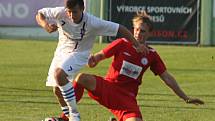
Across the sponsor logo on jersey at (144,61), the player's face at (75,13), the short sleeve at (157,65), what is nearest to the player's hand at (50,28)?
the player's face at (75,13)

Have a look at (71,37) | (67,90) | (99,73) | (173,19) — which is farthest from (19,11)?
(67,90)

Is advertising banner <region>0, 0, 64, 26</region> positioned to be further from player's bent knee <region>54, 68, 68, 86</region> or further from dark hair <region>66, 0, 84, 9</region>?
dark hair <region>66, 0, 84, 9</region>

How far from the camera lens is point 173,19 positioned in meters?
25.6

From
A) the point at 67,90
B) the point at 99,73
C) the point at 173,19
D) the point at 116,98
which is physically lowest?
the point at 173,19

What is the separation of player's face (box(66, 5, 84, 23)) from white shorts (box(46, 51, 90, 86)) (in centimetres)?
46

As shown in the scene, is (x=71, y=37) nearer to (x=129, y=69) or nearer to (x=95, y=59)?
(x=95, y=59)

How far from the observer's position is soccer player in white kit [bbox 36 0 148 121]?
27.4ft

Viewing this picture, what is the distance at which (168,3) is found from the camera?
84.0ft

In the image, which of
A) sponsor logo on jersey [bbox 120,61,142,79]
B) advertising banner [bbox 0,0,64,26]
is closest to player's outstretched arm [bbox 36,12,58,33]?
sponsor logo on jersey [bbox 120,61,142,79]

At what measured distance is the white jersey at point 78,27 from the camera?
873 cm

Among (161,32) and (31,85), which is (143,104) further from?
(161,32)

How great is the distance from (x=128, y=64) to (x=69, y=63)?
2.54 feet

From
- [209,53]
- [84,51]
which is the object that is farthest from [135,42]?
[209,53]

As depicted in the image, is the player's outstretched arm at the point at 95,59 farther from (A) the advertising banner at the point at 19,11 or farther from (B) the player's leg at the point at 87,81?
(A) the advertising banner at the point at 19,11
